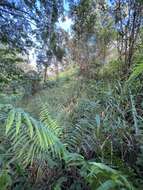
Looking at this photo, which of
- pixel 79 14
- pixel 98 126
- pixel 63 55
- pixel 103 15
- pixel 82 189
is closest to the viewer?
pixel 82 189

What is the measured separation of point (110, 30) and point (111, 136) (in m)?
4.08

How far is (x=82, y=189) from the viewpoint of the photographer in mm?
2074

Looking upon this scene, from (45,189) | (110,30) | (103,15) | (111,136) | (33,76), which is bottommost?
(45,189)

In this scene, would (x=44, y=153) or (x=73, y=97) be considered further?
(x=73, y=97)

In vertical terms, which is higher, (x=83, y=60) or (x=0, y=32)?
(x=0, y=32)

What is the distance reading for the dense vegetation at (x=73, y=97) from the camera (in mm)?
1986

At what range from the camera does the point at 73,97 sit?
3898mm

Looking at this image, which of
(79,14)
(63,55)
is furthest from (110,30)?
(63,55)

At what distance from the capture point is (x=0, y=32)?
633 cm

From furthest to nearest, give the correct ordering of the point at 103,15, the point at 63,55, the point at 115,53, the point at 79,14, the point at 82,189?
the point at 63,55, the point at 79,14, the point at 103,15, the point at 115,53, the point at 82,189

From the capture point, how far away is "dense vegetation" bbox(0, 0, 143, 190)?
1986mm

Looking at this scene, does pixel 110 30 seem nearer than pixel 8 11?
Yes

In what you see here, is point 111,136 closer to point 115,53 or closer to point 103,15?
point 115,53

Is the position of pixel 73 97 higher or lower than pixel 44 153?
higher
